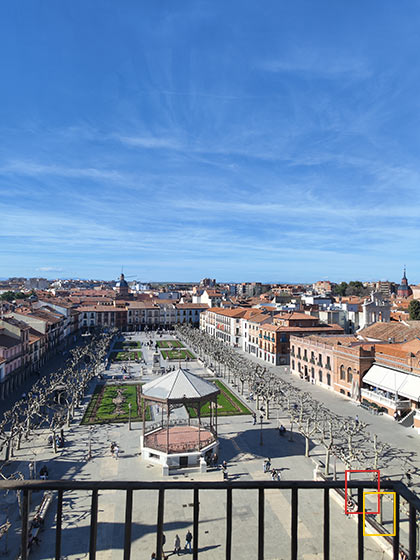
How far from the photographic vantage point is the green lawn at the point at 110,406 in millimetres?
36719

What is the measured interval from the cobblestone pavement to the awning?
39.6 ft

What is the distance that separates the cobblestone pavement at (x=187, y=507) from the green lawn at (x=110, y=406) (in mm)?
4041

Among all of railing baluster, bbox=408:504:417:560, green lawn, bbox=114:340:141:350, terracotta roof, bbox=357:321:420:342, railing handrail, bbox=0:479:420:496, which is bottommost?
green lawn, bbox=114:340:141:350

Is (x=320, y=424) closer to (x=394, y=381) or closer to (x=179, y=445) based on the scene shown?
(x=394, y=381)

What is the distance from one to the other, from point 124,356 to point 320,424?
46745mm

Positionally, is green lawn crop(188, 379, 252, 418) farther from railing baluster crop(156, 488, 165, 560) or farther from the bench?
railing baluster crop(156, 488, 165, 560)

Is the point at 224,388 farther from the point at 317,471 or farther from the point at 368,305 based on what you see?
the point at 368,305

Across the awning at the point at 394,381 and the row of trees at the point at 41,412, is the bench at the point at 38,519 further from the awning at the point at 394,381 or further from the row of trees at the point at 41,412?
the awning at the point at 394,381

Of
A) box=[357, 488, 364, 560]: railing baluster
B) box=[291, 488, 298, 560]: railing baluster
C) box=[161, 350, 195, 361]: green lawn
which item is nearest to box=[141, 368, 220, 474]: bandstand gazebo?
box=[291, 488, 298, 560]: railing baluster

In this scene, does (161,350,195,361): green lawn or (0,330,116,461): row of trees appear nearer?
(0,330,116,461): row of trees

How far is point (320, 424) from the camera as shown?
34.4 m

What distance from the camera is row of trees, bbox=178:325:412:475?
85.8ft

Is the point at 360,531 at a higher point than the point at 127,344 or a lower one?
higher

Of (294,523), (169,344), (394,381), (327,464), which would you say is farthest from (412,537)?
(169,344)
